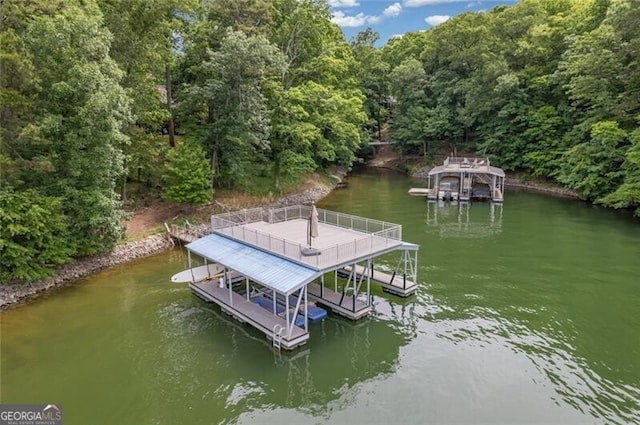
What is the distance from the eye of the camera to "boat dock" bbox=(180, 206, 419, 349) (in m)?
15.4

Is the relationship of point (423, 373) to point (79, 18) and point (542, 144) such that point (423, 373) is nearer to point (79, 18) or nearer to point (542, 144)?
Result: point (79, 18)

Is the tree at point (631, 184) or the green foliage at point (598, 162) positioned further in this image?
the green foliage at point (598, 162)

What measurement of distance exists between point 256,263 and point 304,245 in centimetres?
222

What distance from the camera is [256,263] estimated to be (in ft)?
55.1

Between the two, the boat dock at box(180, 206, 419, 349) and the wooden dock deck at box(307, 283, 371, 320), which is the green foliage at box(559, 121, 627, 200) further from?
the wooden dock deck at box(307, 283, 371, 320)

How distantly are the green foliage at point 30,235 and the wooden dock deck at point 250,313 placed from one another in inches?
272

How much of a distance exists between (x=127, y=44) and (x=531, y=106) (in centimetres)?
4440

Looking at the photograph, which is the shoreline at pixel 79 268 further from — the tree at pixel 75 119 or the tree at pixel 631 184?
the tree at pixel 631 184

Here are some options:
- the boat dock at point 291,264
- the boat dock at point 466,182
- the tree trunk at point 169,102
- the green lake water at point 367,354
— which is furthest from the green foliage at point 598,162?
the tree trunk at point 169,102

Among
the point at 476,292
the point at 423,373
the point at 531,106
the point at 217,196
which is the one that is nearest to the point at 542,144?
the point at 531,106

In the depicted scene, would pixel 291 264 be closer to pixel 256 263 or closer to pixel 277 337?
pixel 256 263

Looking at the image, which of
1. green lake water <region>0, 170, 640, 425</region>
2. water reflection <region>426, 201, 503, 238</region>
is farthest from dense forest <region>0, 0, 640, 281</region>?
water reflection <region>426, 201, 503, 238</region>

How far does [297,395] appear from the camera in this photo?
1297cm

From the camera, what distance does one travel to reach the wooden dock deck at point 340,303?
57.2 ft
